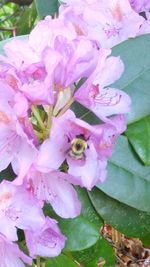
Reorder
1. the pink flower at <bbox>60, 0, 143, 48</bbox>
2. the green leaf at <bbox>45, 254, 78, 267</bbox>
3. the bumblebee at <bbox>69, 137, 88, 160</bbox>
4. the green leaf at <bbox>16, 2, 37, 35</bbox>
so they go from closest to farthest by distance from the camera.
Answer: the bumblebee at <bbox>69, 137, 88, 160</bbox>, the pink flower at <bbox>60, 0, 143, 48</bbox>, the green leaf at <bbox>45, 254, 78, 267</bbox>, the green leaf at <bbox>16, 2, 37, 35</bbox>

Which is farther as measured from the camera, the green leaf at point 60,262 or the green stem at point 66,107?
the green leaf at point 60,262

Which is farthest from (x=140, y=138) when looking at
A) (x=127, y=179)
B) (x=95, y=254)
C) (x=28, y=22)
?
(x=28, y=22)

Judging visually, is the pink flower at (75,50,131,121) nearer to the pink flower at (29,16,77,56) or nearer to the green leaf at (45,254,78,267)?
the pink flower at (29,16,77,56)

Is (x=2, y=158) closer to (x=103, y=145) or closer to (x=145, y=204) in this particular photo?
(x=103, y=145)

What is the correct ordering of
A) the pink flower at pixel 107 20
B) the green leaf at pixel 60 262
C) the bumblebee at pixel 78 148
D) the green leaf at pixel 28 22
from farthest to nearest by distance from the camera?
the green leaf at pixel 28 22
the green leaf at pixel 60 262
the pink flower at pixel 107 20
the bumblebee at pixel 78 148

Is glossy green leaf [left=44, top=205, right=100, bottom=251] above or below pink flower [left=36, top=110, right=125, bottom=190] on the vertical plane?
below

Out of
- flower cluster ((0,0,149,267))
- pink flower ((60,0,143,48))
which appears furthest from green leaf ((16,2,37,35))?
flower cluster ((0,0,149,267))

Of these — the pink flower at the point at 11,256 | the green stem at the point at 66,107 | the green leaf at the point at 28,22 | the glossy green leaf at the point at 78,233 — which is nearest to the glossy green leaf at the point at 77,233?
the glossy green leaf at the point at 78,233

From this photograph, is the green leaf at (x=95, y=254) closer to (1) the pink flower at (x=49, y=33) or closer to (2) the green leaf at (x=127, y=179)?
(2) the green leaf at (x=127, y=179)

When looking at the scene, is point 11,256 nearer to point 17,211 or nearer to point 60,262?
point 17,211
